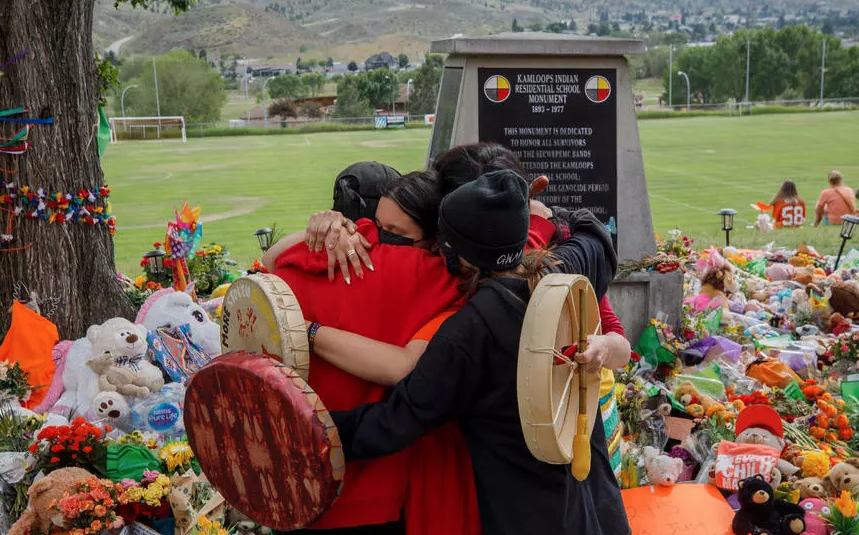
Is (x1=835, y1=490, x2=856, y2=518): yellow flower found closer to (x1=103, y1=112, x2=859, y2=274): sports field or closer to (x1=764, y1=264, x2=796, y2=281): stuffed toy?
(x1=764, y1=264, x2=796, y2=281): stuffed toy

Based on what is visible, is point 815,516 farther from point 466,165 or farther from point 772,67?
point 772,67

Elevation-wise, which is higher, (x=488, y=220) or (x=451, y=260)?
(x=488, y=220)

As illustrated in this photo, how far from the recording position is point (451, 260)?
227 cm

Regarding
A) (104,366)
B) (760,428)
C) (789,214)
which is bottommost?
(789,214)

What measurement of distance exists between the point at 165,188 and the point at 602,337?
29.2 m

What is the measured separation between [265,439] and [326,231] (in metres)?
0.57

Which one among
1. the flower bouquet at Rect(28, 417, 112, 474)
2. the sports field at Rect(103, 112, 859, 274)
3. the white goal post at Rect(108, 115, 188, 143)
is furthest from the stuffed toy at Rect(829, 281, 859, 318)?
the white goal post at Rect(108, 115, 188, 143)

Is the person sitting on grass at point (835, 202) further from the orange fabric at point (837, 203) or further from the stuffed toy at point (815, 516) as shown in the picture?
the stuffed toy at point (815, 516)

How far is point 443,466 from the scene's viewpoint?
92.7 inches

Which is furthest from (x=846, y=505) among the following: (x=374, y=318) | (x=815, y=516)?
(x=374, y=318)

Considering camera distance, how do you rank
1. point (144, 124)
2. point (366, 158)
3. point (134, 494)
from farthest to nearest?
point (144, 124), point (366, 158), point (134, 494)

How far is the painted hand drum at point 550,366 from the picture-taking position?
6.68 feet

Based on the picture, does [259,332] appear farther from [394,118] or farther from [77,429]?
[394,118]

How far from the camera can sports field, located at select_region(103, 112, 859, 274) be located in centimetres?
1975
